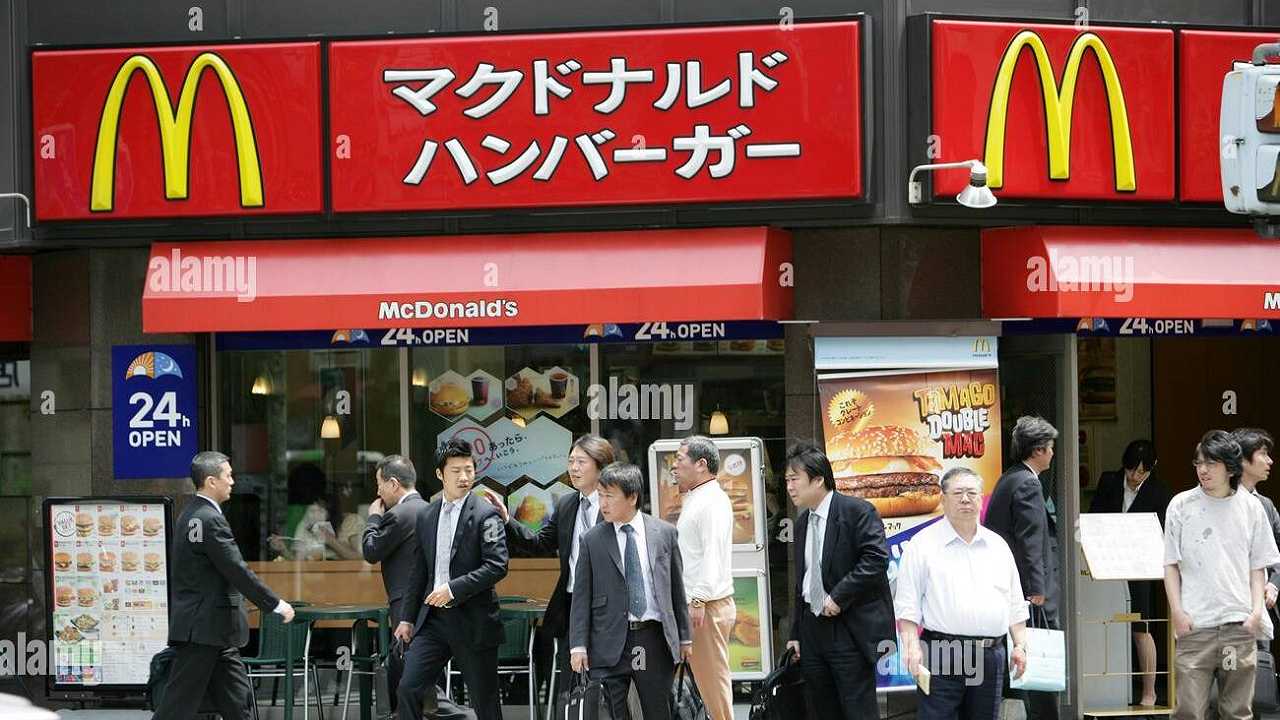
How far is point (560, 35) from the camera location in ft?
41.0

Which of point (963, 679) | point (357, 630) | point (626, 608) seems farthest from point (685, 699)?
point (357, 630)

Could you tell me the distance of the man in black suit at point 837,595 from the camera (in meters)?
10.4

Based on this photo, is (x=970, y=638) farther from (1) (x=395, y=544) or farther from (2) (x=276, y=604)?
(2) (x=276, y=604)

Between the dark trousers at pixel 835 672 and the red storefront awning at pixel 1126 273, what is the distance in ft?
9.75

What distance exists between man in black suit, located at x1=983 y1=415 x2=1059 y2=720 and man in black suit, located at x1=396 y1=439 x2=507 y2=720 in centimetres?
319

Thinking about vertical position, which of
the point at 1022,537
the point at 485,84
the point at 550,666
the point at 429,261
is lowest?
the point at 550,666

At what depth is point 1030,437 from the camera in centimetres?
1122

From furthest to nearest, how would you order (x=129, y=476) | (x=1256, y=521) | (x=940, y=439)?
(x=129, y=476), (x=940, y=439), (x=1256, y=521)

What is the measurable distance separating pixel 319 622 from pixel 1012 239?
5764mm

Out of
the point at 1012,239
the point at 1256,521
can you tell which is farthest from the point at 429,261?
the point at 1256,521

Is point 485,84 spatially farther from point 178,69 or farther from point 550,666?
point 550,666

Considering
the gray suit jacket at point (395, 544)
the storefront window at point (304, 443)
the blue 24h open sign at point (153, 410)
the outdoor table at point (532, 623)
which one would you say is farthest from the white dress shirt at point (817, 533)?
the blue 24h open sign at point (153, 410)

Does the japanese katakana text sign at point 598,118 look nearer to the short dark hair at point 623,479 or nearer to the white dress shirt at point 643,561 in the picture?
the short dark hair at point 623,479

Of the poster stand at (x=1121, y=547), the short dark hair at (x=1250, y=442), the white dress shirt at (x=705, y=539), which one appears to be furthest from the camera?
the poster stand at (x=1121, y=547)
